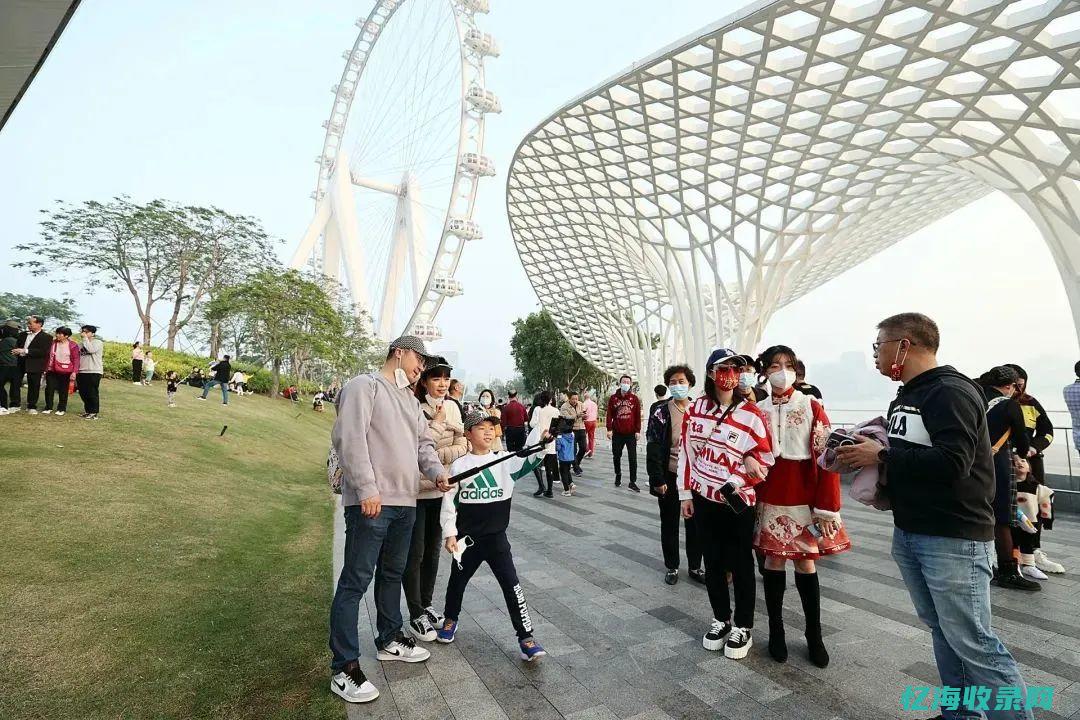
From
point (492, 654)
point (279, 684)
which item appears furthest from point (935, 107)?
point (279, 684)

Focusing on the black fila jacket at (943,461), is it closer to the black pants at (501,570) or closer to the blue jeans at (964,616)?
the blue jeans at (964,616)

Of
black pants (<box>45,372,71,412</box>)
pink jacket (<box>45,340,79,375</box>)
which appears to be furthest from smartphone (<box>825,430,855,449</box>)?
black pants (<box>45,372,71,412</box>)

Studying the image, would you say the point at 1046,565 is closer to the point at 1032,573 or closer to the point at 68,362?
the point at 1032,573

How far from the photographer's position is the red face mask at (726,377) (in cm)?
325

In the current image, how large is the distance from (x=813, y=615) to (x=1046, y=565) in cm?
346

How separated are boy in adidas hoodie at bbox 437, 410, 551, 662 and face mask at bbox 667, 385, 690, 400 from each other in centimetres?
222

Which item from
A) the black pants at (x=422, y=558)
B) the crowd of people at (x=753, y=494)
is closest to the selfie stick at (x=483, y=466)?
the crowd of people at (x=753, y=494)

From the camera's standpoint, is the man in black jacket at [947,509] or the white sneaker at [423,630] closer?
the man in black jacket at [947,509]

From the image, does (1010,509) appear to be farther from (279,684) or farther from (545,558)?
(279,684)

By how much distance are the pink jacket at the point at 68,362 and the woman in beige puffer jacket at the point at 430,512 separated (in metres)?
8.59

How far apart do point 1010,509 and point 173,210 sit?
34.8 m

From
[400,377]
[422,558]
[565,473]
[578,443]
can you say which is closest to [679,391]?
[422,558]

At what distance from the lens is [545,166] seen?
22703mm

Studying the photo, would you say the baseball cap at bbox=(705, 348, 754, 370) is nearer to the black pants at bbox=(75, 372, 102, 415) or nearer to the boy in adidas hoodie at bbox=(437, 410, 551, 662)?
the boy in adidas hoodie at bbox=(437, 410, 551, 662)
